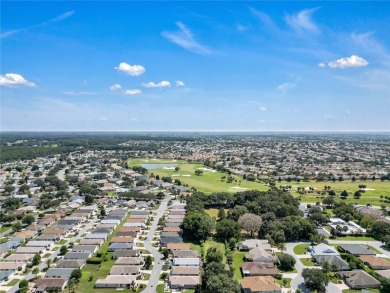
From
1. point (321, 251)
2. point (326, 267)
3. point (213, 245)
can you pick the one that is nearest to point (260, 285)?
point (326, 267)

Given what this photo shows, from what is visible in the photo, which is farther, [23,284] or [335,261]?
[335,261]

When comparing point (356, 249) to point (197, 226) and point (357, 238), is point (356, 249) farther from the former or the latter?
point (197, 226)

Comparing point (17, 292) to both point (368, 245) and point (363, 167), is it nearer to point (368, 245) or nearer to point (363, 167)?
point (368, 245)

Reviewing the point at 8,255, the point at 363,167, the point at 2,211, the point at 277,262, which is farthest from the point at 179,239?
the point at 363,167

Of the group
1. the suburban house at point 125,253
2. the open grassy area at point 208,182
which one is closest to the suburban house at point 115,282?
the suburban house at point 125,253

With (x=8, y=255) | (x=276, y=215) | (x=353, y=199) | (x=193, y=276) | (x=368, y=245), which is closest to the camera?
(x=193, y=276)
